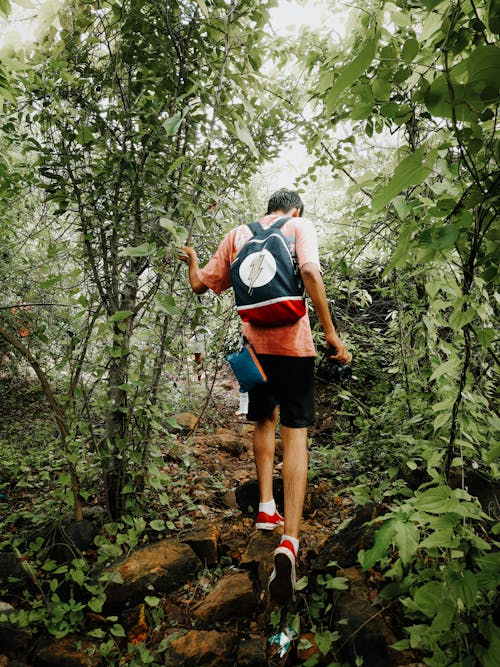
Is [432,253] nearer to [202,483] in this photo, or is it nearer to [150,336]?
[150,336]

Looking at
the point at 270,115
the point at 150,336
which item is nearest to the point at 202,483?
the point at 150,336

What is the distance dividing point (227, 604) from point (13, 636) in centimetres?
98

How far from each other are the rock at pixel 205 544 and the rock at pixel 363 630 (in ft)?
2.56

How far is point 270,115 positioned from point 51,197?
1.69 m

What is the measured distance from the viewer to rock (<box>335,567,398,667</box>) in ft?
4.63

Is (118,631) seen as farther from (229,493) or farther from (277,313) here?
(277,313)

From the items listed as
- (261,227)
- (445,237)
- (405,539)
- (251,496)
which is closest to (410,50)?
(445,237)

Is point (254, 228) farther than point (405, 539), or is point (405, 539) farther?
point (254, 228)

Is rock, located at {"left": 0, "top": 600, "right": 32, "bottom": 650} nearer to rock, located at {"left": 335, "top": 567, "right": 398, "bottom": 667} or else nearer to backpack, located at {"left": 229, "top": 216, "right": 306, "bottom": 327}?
rock, located at {"left": 335, "top": 567, "right": 398, "bottom": 667}

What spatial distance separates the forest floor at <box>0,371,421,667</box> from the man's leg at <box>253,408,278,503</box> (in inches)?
13.4

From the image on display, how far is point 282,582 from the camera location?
1663 mm

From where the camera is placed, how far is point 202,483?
3018 mm

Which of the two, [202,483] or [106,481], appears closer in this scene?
[106,481]

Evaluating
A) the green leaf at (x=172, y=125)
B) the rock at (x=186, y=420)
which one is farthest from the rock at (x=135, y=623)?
the rock at (x=186, y=420)
